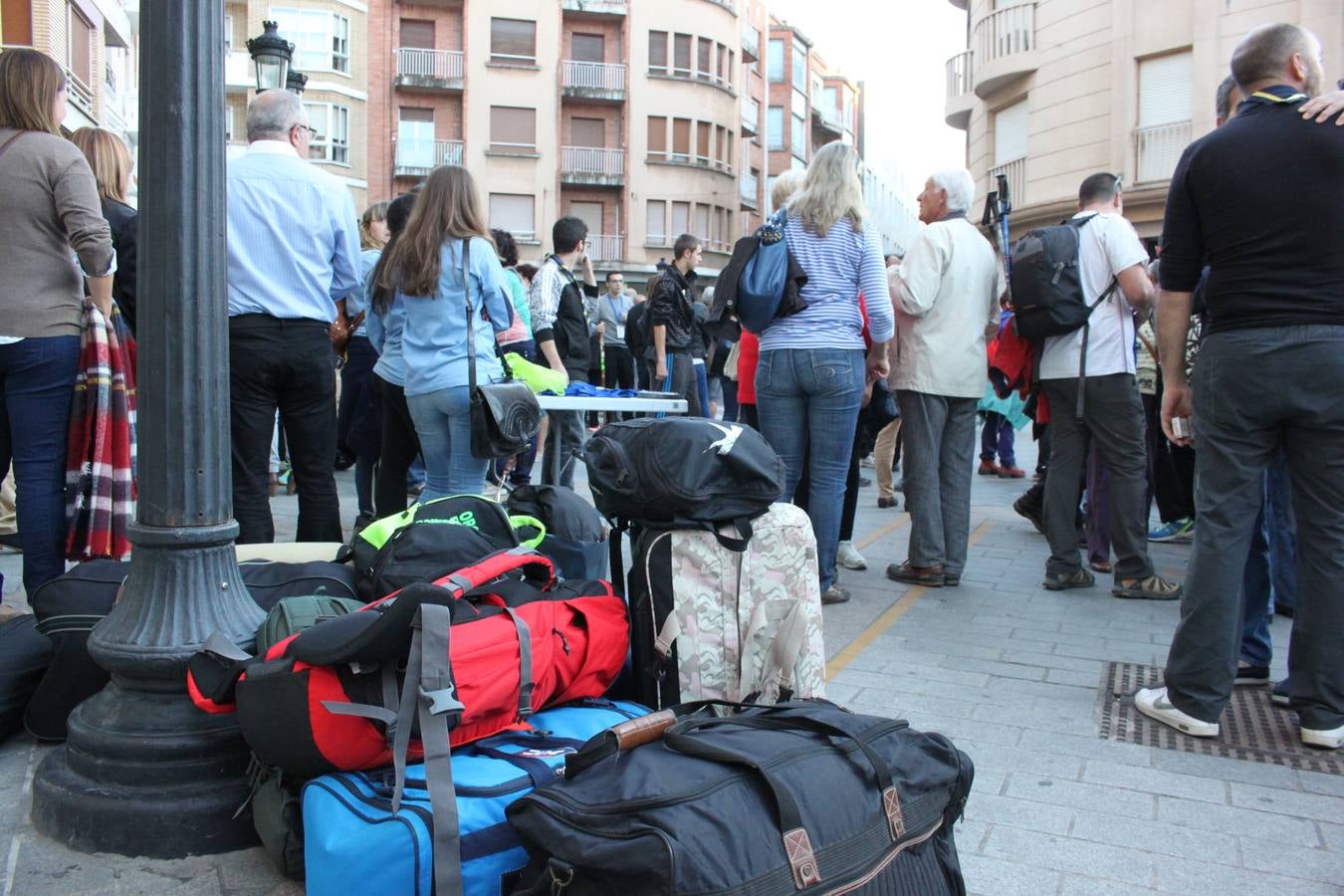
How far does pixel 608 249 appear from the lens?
46.1 m

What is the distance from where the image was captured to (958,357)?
5.72 meters

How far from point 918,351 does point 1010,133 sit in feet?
70.8

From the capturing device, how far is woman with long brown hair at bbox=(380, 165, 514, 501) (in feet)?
15.9

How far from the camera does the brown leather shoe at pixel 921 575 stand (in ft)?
19.3

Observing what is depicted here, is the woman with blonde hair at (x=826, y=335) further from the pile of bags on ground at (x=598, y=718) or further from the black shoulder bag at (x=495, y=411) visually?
the pile of bags on ground at (x=598, y=718)

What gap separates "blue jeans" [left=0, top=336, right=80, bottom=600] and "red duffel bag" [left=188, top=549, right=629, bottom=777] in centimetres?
170

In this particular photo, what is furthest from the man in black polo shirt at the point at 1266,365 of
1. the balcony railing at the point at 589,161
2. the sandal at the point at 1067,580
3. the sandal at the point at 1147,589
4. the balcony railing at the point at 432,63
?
the balcony railing at the point at 432,63

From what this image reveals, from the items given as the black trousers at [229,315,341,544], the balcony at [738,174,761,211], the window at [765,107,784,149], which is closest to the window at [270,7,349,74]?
the balcony at [738,174,761,211]

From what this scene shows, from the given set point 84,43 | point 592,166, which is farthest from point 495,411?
point 592,166

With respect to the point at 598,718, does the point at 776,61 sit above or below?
above

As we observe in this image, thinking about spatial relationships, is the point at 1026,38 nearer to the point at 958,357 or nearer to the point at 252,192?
the point at 958,357

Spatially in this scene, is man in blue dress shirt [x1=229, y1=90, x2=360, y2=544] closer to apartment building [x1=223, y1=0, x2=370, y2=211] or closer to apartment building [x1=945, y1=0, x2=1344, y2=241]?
apartment building [x1=945, y1=0, x2=1344, y2=241]

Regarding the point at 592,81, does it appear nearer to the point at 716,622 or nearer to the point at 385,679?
the point at 716,622

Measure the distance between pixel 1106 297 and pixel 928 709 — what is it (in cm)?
268
